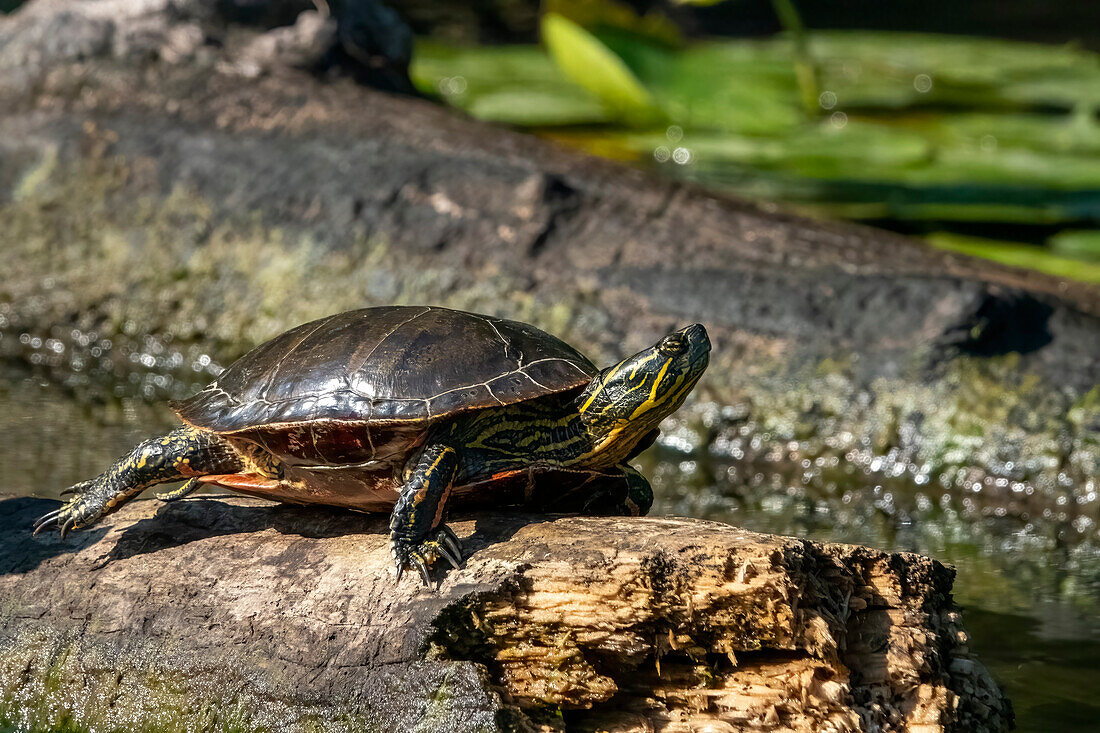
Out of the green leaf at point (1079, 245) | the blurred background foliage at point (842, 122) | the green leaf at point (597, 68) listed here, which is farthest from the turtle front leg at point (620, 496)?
the green leaf at point (1079, 245)

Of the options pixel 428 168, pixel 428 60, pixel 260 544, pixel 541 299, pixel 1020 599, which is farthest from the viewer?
pixel 428 60

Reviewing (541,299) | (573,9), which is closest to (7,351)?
(541,299)

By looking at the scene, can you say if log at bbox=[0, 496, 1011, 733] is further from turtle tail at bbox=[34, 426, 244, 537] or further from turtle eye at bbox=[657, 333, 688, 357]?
turtle eye at bbox=[657, 333, 688, 357]

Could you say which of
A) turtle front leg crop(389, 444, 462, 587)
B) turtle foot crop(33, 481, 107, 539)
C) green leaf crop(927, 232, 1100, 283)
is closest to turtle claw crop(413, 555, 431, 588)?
turtle front leg crop(389, 444, 462, 587)

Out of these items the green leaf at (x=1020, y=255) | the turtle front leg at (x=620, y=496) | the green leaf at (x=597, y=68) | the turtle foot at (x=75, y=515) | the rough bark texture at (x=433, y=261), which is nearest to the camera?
the turtle foot at (x=75, y=515)

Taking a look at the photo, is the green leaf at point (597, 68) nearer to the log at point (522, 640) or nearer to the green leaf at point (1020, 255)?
the green leaf at point (1020, 255)

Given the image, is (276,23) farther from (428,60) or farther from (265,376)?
(265,376)

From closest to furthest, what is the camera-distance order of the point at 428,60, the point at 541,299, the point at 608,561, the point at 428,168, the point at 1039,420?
the point at 608,561 < the point at 1039,420 < the point at 541,299 < the point at 428,168 < the point at 428,60
